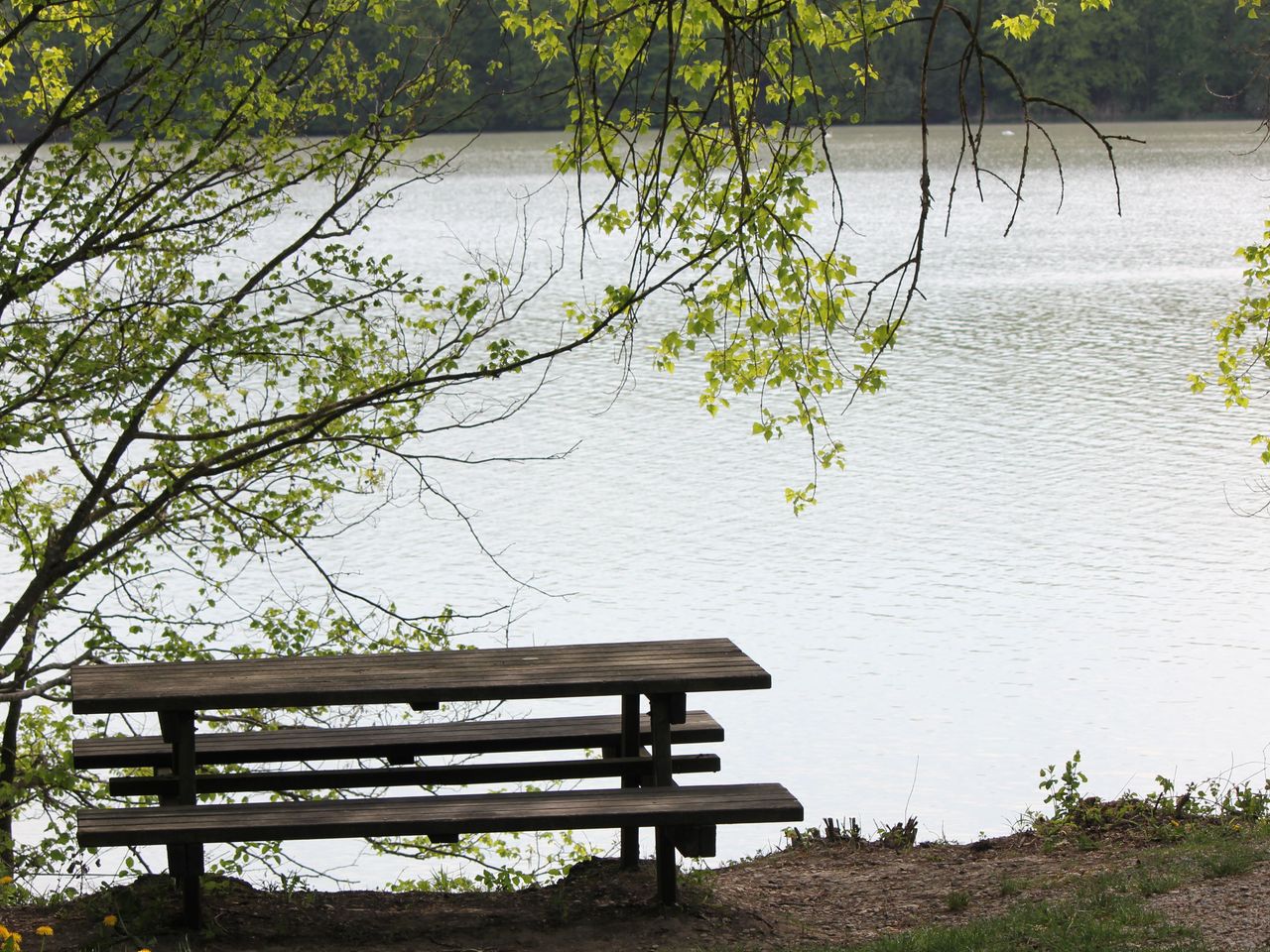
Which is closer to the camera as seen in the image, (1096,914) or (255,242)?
(1096,914)

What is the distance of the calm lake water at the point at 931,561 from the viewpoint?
10.4 m

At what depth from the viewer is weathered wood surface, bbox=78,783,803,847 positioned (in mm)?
4410

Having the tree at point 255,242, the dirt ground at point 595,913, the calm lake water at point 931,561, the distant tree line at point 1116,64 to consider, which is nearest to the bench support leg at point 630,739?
the dirt ground at point 595,913

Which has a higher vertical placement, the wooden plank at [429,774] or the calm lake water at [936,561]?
the wooden plank at [429,774]

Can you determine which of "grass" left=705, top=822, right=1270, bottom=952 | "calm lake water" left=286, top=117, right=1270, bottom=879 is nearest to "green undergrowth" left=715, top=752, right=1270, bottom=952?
"grass" left=705, top=822, right=1270, bottom=952

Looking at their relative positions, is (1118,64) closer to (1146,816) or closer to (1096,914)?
(1146,816)

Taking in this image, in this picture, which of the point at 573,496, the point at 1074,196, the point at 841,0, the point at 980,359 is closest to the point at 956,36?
the point at 1074,196

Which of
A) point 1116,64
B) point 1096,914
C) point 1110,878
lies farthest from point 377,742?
point 1116,64

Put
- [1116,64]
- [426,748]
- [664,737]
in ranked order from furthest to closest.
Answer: [1116,64], [426,748], [664,737]

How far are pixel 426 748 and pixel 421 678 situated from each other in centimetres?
48

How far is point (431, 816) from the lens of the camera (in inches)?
180

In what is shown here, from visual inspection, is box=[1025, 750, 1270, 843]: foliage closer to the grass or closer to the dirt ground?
the grass

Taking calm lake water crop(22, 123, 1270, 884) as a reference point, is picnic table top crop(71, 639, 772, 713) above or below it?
above

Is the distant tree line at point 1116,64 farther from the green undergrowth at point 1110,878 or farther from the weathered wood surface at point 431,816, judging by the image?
the weathered wood surface at point 431,816
